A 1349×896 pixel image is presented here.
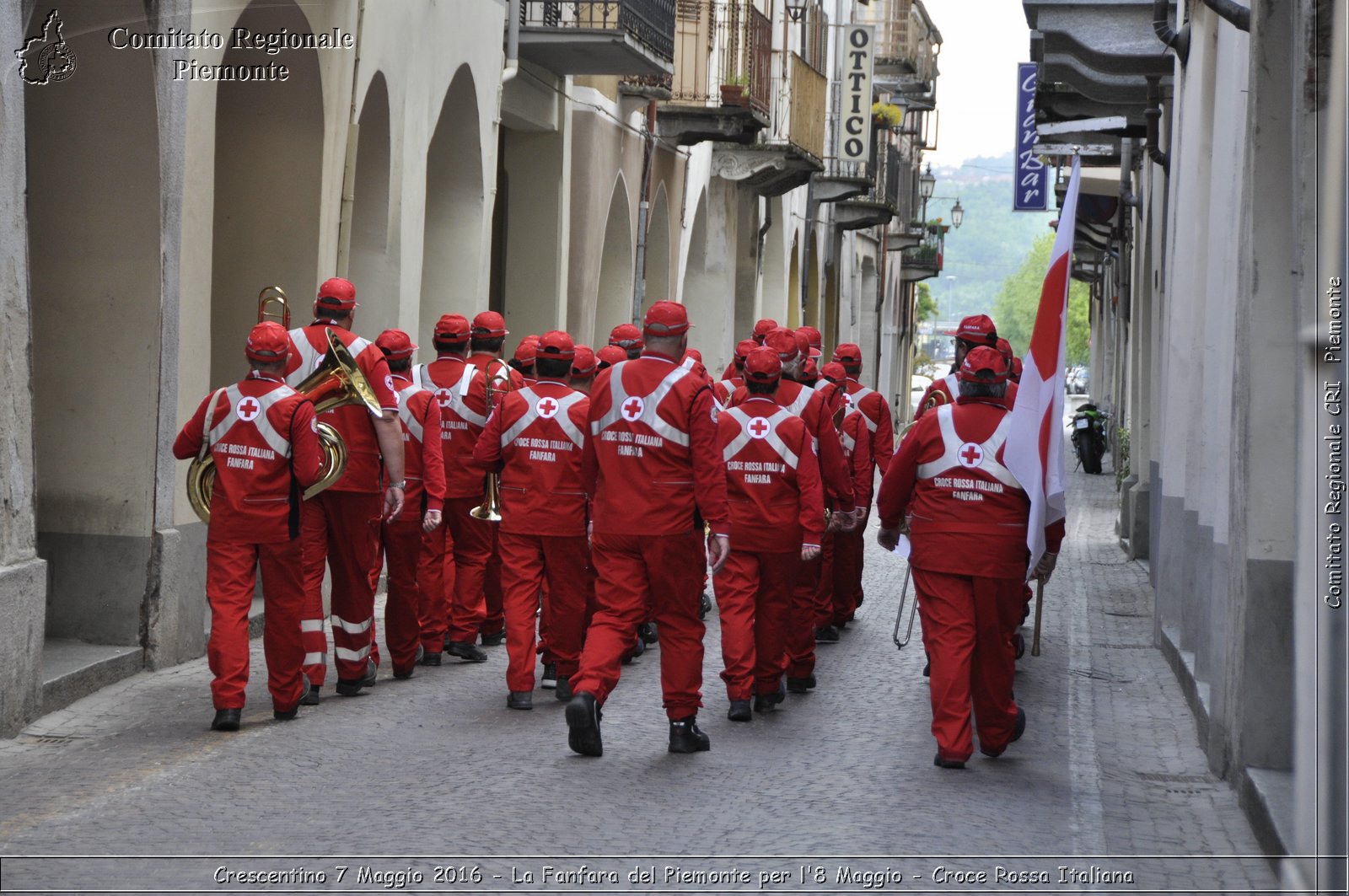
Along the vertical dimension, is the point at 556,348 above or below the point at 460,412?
above

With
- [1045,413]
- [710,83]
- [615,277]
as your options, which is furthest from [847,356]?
[710,83]

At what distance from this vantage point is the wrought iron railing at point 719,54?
2591 centimetres

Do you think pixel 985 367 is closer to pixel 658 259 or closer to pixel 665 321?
pixel 665 321

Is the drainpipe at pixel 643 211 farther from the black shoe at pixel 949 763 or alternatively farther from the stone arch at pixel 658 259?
the black shoe at pixel 949 763

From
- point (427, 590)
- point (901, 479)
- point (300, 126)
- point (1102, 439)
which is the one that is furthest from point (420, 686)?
point (1102, 439)

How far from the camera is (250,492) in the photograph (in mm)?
9406

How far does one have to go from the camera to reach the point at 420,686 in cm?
1095

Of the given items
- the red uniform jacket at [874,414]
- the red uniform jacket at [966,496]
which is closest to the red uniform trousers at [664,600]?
the red uniform jacket at [966,496]

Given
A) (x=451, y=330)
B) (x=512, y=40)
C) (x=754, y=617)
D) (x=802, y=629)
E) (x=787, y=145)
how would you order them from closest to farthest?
(x=754, y=617), (x=802, y=629), (x=451, y=330), (x=512, y=40), (x=787, y=145)

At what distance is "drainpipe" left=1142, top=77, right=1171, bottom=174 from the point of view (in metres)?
15.7

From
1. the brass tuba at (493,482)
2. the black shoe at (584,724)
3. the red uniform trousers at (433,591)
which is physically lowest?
the black shoe at (584,724)

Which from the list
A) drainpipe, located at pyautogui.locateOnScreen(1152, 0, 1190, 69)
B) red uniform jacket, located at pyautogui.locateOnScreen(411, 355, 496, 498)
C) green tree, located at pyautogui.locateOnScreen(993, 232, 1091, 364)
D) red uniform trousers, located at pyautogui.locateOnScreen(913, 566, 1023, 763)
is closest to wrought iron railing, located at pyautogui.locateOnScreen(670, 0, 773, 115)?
drainpipe, located at pyautogui.locateOnScreen(1152, 0, 1190, 69)

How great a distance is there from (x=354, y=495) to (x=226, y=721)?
5.19 ft

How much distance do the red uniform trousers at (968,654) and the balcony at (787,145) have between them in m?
21.0
